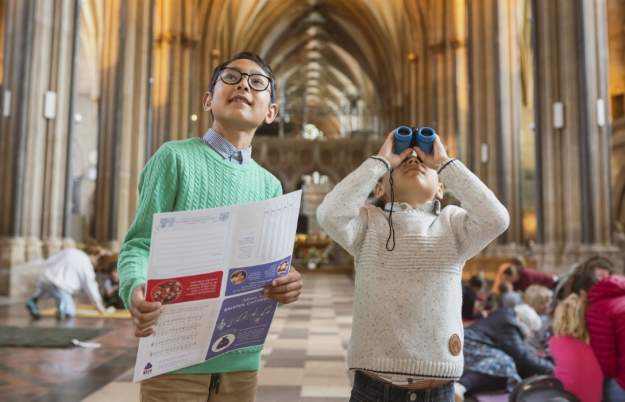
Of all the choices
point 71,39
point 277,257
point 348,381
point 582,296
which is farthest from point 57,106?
point 277,257

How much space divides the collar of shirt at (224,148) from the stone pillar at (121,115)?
1631cm

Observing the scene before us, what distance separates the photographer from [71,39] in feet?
43.0

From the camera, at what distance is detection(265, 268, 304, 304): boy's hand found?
5.67ft

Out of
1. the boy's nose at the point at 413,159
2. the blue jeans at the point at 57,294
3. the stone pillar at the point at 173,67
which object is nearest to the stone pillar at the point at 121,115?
the stone pillar at the point at 173,67

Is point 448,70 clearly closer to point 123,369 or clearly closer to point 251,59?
point 123,369

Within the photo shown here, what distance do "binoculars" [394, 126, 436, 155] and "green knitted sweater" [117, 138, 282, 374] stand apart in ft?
1.44

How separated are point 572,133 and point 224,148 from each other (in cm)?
1133

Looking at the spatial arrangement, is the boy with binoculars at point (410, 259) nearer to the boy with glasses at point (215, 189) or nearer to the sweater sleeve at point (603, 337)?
the boy with glasses at point (215, 189)

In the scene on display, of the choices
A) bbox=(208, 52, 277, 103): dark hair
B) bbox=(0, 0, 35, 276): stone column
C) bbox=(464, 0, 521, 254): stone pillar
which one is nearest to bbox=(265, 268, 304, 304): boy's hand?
bbox=(208, 52, 277, 103): dark hair

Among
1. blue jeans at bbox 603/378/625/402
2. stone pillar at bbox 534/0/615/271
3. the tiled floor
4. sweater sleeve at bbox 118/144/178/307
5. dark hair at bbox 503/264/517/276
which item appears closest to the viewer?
sweater sleeve at bbox 118/144/178/307

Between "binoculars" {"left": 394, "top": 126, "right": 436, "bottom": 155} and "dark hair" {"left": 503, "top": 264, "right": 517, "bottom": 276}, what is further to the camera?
"dark hair" {"left": 503, "top": 264, "right": 517, "bottom": 276}

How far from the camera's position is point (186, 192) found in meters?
1.76

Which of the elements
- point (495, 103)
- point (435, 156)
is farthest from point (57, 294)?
point (495, 103)

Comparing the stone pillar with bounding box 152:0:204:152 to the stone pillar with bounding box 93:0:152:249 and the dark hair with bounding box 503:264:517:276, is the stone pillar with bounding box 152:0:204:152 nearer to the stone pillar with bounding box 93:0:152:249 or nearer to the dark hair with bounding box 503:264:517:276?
the stone pillar with bounding box 93:0:152:249
